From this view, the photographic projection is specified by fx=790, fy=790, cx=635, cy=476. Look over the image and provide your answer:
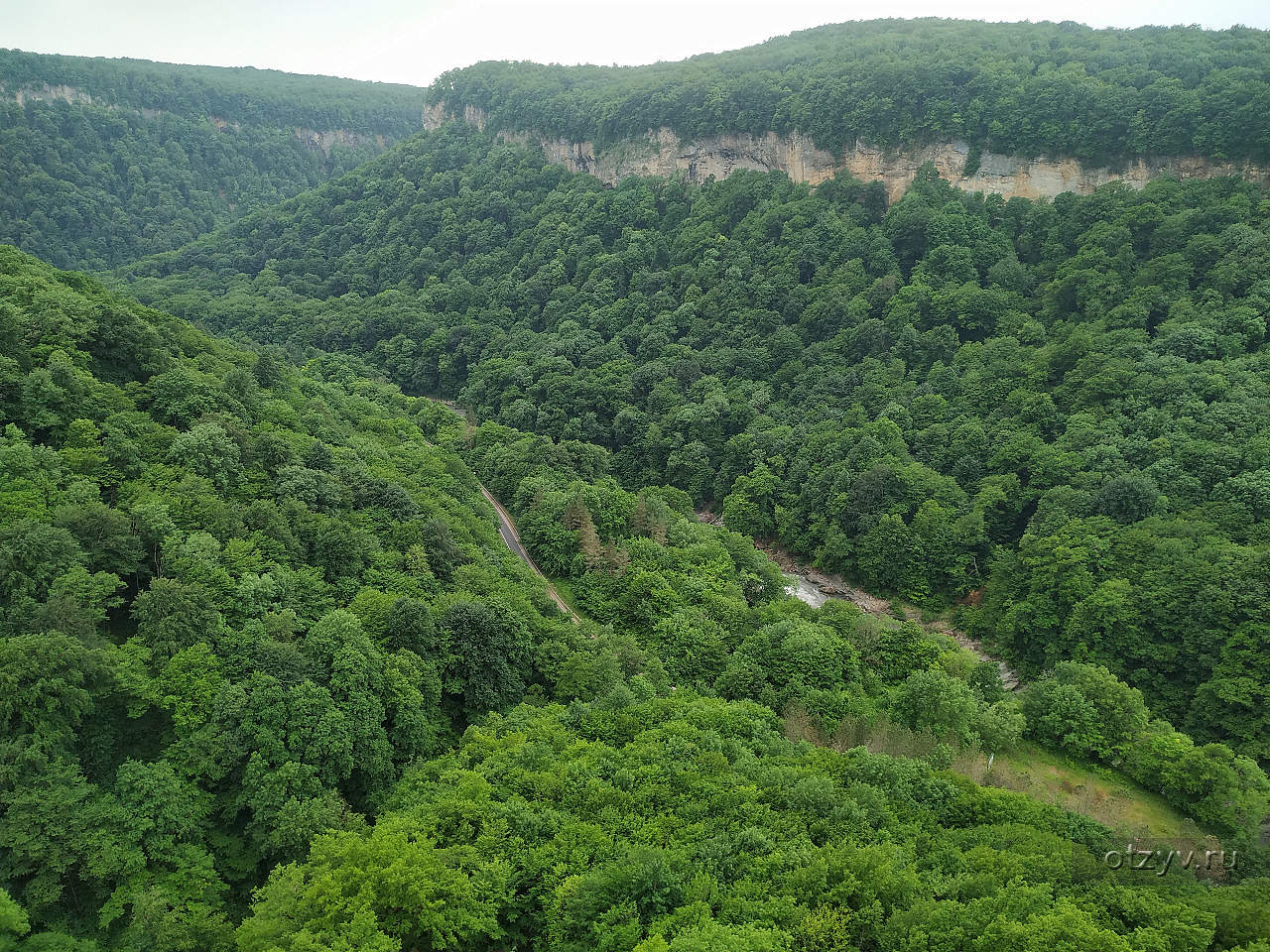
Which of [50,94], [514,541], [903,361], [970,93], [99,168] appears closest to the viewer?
[514,541]

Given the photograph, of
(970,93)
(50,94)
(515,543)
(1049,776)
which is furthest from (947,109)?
(50,94)

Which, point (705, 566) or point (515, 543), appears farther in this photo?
point (515, 543)

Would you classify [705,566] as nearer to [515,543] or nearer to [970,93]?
[515,543]

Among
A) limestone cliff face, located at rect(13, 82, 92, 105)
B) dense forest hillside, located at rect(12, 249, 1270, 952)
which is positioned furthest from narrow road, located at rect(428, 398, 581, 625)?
limestone cliff face, located at rect(13, 82, 92, 105)

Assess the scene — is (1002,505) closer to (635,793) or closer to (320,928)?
(635,793)

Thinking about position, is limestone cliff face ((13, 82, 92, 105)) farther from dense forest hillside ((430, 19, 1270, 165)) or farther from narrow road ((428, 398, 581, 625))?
narrow road ((428, 398, 581, 625))

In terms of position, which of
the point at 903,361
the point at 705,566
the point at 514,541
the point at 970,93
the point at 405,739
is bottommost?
the point at 514,541

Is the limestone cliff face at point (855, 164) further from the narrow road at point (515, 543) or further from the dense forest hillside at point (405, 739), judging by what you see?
the narrow road at point (515, 543)
